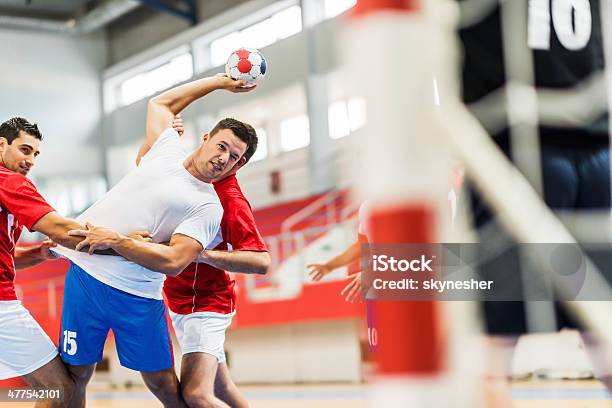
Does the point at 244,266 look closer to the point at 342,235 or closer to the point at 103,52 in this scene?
the point at 342,235

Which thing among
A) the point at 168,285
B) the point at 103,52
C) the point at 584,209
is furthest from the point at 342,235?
the point at 584,209

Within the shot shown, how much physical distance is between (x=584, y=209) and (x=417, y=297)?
1.32 meters

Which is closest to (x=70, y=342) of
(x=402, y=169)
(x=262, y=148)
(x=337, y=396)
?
(x=402, y=169)

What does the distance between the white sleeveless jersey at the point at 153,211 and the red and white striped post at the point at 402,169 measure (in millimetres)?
2315

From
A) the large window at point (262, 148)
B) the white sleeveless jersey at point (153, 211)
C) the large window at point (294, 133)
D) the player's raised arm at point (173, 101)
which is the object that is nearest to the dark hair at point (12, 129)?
the white sleeveless jersey at point (153, 211)

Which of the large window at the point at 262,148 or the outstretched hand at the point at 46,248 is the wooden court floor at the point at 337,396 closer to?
the outstretched hand at the point at 46,248

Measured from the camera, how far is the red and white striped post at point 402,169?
103cm

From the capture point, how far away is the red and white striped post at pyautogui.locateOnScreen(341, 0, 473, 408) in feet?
3.39

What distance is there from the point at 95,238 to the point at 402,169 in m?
2.27

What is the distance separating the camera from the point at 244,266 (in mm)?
3520

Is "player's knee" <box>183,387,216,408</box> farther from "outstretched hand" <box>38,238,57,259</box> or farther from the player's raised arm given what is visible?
the player's raised arm

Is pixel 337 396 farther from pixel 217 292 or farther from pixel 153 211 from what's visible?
pixel 153 211

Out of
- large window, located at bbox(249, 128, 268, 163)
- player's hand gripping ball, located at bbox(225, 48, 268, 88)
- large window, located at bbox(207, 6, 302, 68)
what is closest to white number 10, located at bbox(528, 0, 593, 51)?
player's hand gripping ball, located at bbox(225, 48, 268, 88)

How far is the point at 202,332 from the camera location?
360 centimetres
